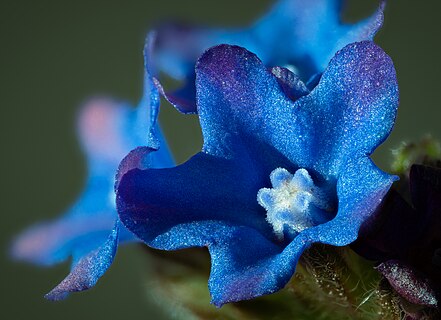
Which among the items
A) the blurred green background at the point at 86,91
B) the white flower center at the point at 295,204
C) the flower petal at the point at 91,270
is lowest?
the blurred green background at the point at 86,91

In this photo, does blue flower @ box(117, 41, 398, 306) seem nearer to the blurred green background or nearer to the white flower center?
the white flower center

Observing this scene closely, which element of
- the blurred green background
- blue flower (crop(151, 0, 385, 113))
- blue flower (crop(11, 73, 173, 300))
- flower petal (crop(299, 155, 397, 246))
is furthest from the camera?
the blurred green background

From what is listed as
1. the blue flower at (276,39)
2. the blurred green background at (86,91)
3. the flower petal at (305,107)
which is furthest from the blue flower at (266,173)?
the blurred green background at (86,91)

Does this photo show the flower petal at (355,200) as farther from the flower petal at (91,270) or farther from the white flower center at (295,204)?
the flower petal at (91,270)

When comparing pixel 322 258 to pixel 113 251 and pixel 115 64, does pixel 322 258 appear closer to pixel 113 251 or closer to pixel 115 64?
pixel 113 251

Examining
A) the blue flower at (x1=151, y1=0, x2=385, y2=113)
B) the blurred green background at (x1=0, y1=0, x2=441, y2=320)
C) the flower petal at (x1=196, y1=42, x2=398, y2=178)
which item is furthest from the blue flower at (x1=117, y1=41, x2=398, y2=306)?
the blurred green background at (x1=0, y1=0, x2=441, y2=320)

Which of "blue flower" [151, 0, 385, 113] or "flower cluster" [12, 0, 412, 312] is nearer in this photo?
"flower cluster" [12, 0, 412, 312]
